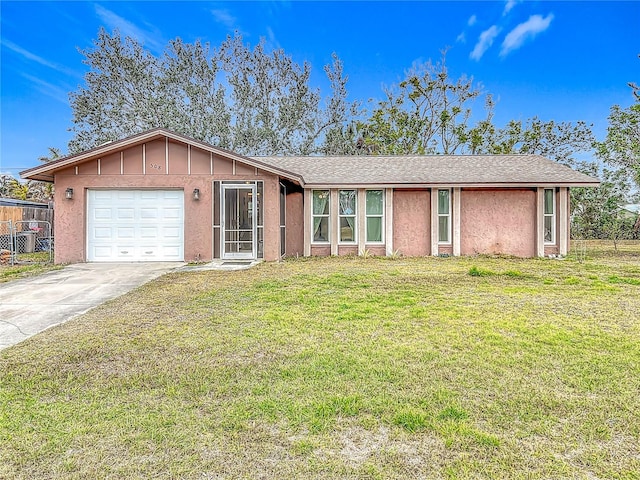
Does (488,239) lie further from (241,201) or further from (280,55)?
(280,55)

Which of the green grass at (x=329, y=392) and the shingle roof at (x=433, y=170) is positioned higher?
the shingle roof at (x=433, y=170)

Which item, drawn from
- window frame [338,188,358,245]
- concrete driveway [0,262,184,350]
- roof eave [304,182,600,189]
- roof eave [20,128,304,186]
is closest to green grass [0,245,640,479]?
concrete driveway [0,262,184,350]

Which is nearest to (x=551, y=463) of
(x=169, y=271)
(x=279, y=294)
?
(x=279, y=294)

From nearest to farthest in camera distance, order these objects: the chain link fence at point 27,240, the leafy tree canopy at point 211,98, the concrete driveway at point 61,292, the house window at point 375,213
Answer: the concrete driveway at point 61,292
the chain link fence at point 27,240
the house window at point 375,213
the leafy tree canopy at point 211,98

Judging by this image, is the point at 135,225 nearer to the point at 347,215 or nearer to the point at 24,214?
the point at 347,215

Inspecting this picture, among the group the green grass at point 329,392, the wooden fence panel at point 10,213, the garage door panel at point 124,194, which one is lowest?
the green grass at point 329,392

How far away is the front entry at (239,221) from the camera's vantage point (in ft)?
36.1

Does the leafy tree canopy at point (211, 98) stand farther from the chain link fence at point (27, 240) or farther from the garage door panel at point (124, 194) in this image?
the garage door panel at point (124, 194)

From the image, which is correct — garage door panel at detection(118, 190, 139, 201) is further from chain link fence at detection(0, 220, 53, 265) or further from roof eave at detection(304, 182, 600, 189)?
roof eave at detection(304, 182, 600, 189)

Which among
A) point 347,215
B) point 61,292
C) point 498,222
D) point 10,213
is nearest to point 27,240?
point 10,213

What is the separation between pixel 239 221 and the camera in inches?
437

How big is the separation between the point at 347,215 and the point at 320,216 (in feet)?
2.91

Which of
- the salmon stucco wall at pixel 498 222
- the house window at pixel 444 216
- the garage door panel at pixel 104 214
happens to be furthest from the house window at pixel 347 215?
the garage door panel at pixel 104 214

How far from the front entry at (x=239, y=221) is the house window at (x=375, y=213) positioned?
152 inches
